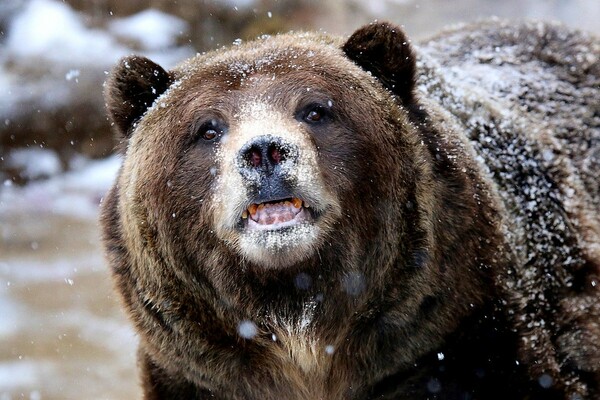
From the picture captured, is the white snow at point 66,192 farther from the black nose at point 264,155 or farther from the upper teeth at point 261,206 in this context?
the black nose at point 264,155

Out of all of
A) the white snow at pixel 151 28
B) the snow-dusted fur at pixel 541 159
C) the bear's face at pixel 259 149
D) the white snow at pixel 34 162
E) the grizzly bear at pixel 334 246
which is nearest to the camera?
the bear's face at pixel 259 149

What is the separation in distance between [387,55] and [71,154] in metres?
8.73

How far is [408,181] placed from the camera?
399 cm

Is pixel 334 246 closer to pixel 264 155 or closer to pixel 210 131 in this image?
pixel 264 155

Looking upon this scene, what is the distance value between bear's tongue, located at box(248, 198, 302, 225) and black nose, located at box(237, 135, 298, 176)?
0.62 feet

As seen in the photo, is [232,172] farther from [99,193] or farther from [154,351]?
[99,193]

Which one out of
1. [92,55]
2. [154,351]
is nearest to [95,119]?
[92,55]

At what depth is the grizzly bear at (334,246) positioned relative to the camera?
379 centimetres

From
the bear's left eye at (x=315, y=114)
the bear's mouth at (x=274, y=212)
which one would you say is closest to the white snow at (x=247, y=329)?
the bear's mouth at (x=274, y=212)

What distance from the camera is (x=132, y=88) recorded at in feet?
13.9

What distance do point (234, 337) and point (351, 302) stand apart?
57 centimetres

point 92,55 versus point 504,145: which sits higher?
point 504,145

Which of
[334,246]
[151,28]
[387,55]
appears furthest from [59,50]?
[334,246]

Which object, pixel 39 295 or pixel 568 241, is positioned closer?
pixel 568 241
